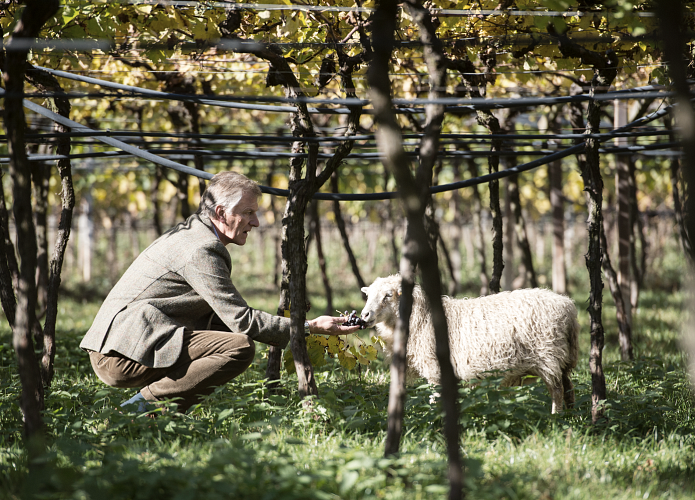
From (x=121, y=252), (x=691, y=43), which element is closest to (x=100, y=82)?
(x=691, y=43)

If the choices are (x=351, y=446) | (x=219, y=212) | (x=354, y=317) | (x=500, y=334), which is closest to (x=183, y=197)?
(x=219, y=212)

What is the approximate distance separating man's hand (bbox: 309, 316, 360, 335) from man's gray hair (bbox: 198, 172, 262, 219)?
911mm

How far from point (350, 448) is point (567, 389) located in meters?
2.36

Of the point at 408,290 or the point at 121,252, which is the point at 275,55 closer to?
the point at 408,290

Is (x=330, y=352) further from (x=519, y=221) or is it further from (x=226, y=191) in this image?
(x=519, y=221)

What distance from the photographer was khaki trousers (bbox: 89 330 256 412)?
3.86 metres

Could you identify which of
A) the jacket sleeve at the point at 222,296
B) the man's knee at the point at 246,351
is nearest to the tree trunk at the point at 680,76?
the jacket sleeve at the point at 222,296

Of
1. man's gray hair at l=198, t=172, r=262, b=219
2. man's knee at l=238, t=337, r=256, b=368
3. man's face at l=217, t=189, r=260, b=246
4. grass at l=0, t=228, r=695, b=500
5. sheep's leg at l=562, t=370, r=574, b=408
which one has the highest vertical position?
man's gray hair at l=198, t=172, r=262, b=219

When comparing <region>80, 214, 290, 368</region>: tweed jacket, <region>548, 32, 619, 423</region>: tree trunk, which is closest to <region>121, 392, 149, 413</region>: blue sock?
<region>80, 214, 290, 368</region>: tweed jacket

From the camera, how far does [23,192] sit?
2.66 meters

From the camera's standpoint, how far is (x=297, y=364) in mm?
3773

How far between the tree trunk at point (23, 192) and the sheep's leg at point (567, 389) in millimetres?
3512

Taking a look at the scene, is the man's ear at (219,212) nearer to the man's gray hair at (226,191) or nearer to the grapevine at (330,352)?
the man's gray hair at (226,191)

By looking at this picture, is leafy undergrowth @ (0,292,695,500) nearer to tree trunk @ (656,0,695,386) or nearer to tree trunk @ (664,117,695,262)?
tree trunk @ (656,0,695,386)
